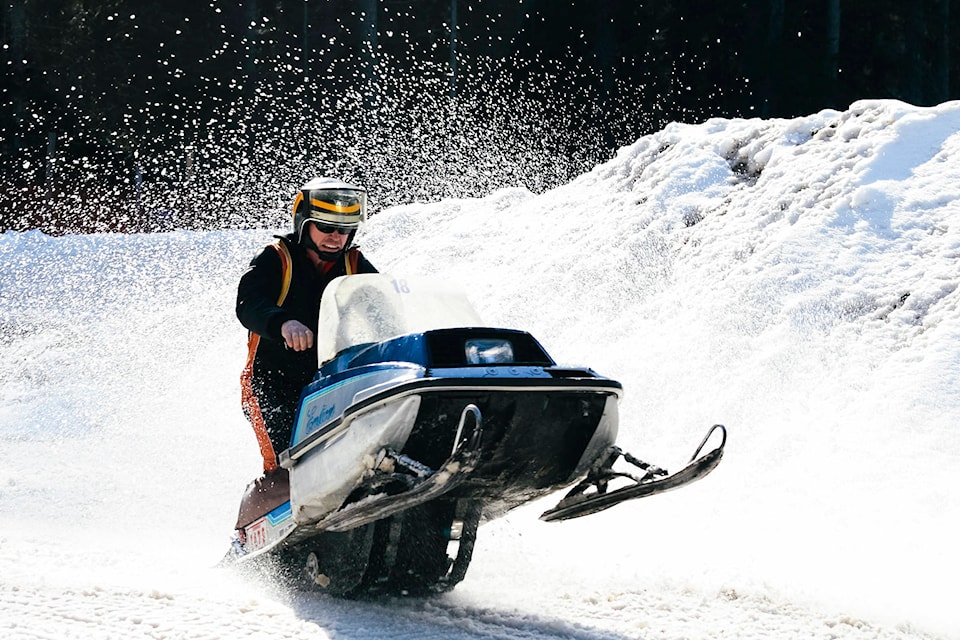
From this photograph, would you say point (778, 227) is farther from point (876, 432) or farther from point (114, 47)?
point (114, 47)

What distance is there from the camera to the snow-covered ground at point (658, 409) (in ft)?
14.7

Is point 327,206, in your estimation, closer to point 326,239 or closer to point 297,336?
point 326,239

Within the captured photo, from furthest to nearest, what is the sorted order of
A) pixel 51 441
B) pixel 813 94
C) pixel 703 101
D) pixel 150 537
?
pixel 703 101 → pixel 813 94 → pixel 51 441 → pixel 150 537

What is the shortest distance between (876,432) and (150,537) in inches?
161

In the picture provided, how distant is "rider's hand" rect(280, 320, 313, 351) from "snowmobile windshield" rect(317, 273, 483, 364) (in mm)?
85

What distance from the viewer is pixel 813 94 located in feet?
73.5

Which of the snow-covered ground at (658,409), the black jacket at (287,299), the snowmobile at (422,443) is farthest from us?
the black jacket at (287,299)

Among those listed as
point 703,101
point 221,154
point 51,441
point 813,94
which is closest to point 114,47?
point 221,154

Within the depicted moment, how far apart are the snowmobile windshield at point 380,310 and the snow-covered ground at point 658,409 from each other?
3.42ft

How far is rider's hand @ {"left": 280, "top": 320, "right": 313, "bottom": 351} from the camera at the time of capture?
457 centimetres

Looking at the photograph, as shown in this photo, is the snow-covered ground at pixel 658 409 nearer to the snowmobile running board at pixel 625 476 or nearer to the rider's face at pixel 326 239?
the snowmobile running board at pixel 625 476

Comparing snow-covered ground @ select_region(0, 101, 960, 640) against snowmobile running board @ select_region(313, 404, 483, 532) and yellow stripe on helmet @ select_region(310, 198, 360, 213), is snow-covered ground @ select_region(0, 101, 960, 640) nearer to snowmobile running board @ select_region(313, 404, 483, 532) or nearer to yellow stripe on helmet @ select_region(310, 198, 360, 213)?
snowmobile running board @ select_region(313, 404, 483, 532)

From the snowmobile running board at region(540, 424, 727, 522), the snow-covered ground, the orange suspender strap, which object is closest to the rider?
the orange suspender strap

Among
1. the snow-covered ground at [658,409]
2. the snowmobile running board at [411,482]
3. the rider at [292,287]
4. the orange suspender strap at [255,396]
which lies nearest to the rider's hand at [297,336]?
the rider at [292,287]
